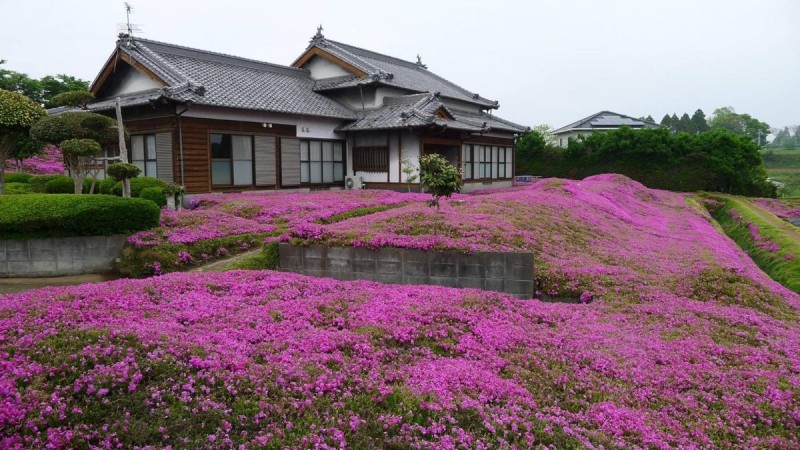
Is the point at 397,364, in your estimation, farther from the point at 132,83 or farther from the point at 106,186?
the point at 132,83

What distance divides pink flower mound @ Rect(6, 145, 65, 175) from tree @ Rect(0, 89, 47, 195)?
50.4ft

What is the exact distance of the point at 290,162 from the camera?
2378 cm

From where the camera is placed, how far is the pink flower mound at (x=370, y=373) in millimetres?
4340

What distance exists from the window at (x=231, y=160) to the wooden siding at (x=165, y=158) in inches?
61.5

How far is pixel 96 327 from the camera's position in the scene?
555 cm

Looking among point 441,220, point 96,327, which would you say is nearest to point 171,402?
point 96,327

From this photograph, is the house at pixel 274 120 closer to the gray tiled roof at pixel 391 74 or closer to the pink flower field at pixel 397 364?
the gray tiled roof at pixel 391 74

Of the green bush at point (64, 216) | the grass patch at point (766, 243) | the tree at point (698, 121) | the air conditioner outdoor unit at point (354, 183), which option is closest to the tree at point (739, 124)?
the tree at point (698, 121)

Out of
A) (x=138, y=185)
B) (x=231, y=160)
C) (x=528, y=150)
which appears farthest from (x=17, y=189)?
(x=528, y=150)

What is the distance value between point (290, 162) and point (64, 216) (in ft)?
41.5

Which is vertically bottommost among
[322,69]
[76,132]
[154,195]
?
[154,195]

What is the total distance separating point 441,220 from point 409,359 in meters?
6.68

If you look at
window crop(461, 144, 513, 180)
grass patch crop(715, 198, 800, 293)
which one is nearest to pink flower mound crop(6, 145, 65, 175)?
window crop(461, 144, 513, 180)

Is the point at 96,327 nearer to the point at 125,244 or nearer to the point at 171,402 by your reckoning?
the point at 171,402
